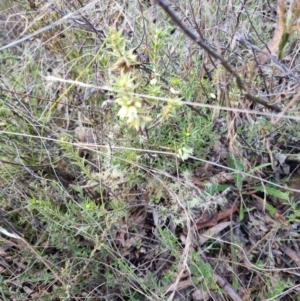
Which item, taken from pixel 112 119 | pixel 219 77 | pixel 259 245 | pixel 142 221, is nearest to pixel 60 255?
pixel 142 221

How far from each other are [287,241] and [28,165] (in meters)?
0.92

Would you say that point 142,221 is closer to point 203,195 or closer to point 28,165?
point 203,195

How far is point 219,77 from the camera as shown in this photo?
1.24m

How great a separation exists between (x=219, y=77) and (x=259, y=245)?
22.6 inches

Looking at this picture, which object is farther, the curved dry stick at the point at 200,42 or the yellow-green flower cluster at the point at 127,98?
the yellow-green flower cluster at the point at 127,98

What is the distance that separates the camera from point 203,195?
1.43 m

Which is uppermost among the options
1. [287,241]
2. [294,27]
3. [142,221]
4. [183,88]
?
[294,27]

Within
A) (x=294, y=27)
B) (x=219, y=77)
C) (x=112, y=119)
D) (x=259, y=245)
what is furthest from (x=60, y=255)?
(x=294, y=27)

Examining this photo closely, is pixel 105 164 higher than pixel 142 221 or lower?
higher

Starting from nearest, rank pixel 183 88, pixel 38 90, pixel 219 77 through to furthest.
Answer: pixel 219 77 → pixel 183 88 → pixel 38 90

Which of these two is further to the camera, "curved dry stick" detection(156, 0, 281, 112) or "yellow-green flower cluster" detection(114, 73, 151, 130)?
"yellow-green flower cluster" detection(114, 73, 151, 130)

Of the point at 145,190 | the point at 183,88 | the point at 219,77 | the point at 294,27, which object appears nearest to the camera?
the point at 294,27

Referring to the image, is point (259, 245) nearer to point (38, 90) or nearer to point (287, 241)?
point (287, 241)

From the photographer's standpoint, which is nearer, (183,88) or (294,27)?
(294,27)
